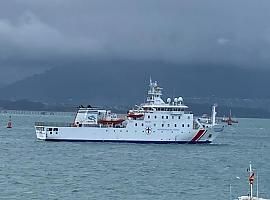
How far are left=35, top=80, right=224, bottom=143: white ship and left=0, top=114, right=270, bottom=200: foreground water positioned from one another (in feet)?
6.26

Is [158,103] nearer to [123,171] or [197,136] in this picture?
[197,136]

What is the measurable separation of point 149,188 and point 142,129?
167 ft

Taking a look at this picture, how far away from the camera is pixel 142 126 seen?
11206 centimetres

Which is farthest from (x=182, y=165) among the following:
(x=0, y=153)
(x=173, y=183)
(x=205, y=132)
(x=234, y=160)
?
(x=205, y=132)

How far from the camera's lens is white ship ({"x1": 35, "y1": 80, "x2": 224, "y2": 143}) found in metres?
112

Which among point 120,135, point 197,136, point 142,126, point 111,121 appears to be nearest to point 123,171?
point 142,126

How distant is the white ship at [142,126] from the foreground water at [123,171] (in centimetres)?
191

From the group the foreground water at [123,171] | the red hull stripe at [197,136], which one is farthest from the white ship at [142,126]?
the foreground water at [123,171]

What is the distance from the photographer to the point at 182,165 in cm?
8381

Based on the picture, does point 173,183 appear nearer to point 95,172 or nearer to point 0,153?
point 95,172

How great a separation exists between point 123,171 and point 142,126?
36.9 meters

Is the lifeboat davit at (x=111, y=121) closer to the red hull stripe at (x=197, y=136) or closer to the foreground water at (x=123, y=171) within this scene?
the foreground water at (x=123, y=171)

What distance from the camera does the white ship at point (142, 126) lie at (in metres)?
112

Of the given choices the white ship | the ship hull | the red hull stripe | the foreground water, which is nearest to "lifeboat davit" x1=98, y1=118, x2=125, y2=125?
the white ship
